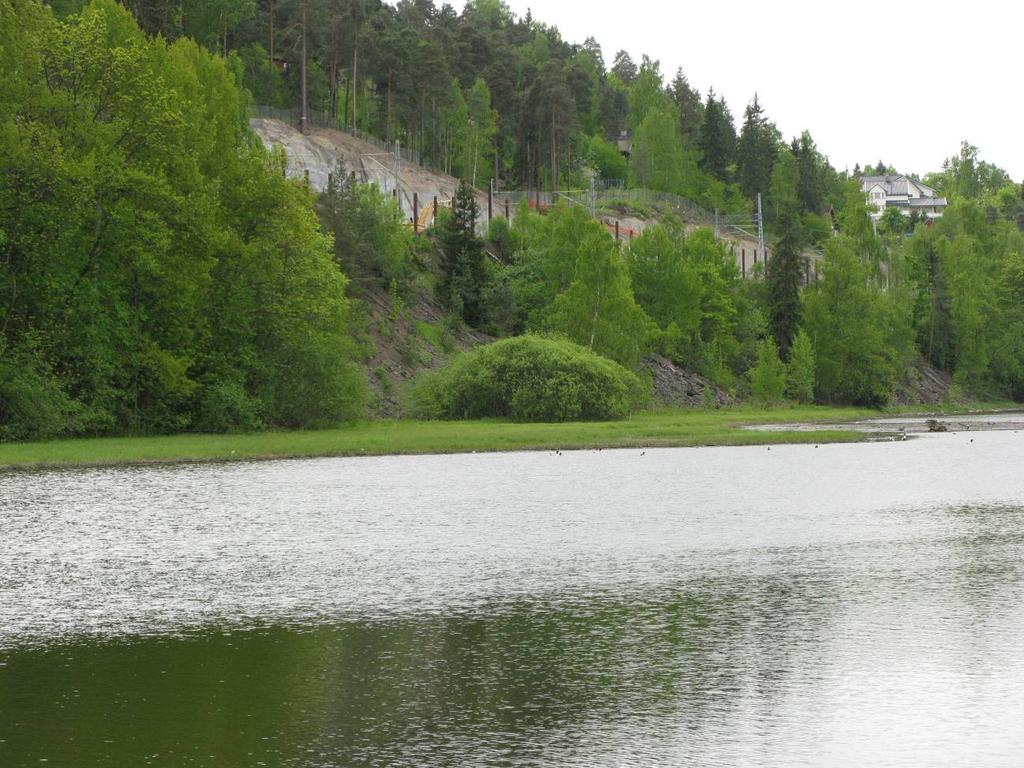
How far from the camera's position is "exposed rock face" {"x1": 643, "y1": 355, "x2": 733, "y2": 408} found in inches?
3967

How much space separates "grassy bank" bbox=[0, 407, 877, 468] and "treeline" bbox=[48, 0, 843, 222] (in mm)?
44906

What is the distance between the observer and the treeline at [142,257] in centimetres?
5228

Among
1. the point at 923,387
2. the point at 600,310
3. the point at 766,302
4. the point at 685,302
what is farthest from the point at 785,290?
the point at 600,310

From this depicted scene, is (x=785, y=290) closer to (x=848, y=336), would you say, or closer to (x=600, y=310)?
(x=848, y=336)

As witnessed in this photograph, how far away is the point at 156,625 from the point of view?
16578 mm

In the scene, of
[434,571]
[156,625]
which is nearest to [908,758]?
[156,625]

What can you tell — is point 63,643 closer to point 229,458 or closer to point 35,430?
point 229,458

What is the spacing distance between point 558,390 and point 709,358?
42.9 m

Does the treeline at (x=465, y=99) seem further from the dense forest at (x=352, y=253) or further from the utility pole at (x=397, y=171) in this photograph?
the utility pole at (x=397, y=171)

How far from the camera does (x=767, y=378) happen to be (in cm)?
10088

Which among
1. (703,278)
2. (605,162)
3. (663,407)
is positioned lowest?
(663,407)

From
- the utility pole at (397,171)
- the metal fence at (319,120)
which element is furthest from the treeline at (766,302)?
the metal fence at (319,120)

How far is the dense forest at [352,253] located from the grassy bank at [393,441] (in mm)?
3508

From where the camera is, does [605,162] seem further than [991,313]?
Yes
